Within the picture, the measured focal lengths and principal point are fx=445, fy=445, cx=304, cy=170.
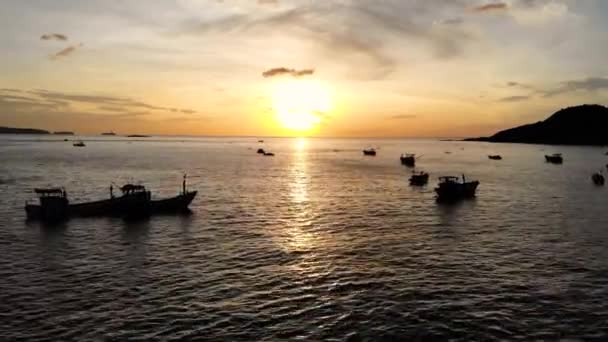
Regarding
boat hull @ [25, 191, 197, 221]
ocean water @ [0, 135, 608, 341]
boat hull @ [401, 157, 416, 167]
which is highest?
boat hull @ [401, 157, 416, 167]

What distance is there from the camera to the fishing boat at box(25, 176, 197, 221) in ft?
209

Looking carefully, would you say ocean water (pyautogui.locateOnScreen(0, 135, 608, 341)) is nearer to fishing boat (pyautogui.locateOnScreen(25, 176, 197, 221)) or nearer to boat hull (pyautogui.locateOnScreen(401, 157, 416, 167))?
fishing boat (pyautogui.locateOnScreen(25, 176, 197, 221))

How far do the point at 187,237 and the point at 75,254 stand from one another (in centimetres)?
1249

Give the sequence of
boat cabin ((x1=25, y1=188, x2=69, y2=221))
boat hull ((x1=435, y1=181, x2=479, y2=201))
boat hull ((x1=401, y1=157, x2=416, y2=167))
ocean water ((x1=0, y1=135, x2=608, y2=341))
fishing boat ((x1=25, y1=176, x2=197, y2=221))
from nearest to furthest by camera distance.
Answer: ocean water ((x1=0, y1=135, x2=608, y2=341)), boat cabin ((x1=25, y1=188, x2=69, y2=221)), fishing boat ((x1=25, y1=176, x2=197, y2=221)), boat hull ((x1=435, y1=181, x2=479, y2=201)), boat hull ((x1=401, y1=157, x2=416, y2=167))

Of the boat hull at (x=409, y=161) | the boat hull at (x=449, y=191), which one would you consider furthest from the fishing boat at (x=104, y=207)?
the boat hull at (x=409, y=161)

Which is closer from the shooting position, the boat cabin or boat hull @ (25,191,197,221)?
the boat cabin

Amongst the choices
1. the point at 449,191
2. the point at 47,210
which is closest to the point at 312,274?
the point at 47,210

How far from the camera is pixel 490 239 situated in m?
52.6

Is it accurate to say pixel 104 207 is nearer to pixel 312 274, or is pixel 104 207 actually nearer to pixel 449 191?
pixel 312 274

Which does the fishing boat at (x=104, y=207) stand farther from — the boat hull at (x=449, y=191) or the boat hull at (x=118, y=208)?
the boat hull at (x=449, y=191)

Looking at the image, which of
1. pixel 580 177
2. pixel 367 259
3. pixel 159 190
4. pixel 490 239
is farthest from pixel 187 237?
pixel 580 177

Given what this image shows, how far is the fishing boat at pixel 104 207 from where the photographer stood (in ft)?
209

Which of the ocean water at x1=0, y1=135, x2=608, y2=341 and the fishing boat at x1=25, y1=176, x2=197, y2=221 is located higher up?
the fishing boat at x1=25, y1=176, x2=197, y2=221

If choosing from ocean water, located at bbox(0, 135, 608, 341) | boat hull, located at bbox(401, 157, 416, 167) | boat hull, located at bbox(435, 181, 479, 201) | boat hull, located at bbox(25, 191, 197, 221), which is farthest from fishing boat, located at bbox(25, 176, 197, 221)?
boat hull, located at bbox(401, 157, 416, 167)
